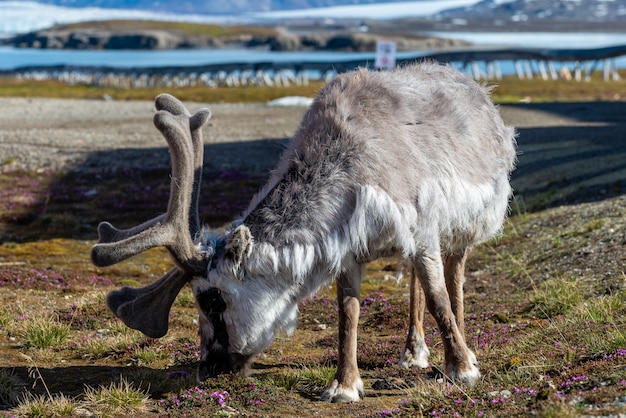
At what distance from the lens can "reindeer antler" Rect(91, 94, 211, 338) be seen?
676 centimetres

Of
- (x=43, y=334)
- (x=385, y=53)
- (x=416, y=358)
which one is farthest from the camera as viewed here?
(x=385, y=53)

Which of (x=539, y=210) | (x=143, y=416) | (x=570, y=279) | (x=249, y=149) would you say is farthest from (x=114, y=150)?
(x=143, y=416)

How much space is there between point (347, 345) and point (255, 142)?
19.3 meters

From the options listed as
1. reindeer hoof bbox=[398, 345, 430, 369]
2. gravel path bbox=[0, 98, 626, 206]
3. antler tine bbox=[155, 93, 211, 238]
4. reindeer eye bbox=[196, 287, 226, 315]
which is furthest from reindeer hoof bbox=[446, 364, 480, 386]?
gravel path bbox=[0, 98, 626, 206]

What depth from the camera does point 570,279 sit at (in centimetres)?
1057

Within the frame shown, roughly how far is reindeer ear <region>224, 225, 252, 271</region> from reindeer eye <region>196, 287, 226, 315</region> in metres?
0.30

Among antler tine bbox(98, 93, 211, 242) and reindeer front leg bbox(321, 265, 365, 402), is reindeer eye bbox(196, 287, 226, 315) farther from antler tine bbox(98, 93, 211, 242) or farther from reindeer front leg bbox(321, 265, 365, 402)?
reindeer front leg bbox(321, 265, 365, 402)

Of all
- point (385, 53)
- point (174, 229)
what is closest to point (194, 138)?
point (174, 229)

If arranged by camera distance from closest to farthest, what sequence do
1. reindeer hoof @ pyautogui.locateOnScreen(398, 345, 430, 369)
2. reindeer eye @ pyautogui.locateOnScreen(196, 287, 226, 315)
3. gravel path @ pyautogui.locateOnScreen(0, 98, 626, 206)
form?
1. reindeer eye @ pyautogui.locateOnScreen(196, 287, 226, 315)
2. reindeer hoof @ pyautogui.locateOnScreen(398, 345, 430, 369)
3. gravel path @ pyautogui.locateOnScreen(0, 98, 626, 206)

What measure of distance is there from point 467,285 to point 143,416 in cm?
594

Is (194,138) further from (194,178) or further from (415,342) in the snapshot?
(415,342)

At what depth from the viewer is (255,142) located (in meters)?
26.4

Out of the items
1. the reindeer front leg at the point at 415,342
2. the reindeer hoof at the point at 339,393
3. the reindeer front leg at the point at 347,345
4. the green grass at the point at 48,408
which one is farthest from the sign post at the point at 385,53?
the green grass at the point at 48,408

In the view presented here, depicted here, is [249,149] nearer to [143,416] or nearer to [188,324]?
[188,324]
